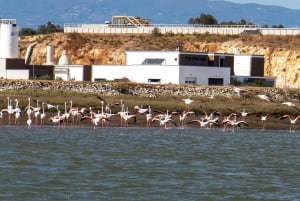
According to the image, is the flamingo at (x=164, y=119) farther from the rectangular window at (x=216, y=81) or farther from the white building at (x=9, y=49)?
the rectangular window at (x=216, y=81)

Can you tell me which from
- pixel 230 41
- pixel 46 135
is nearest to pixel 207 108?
pixel 46 135

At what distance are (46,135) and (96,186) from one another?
20878mm

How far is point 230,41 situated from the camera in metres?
125

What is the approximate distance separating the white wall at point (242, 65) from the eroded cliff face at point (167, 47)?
926cm

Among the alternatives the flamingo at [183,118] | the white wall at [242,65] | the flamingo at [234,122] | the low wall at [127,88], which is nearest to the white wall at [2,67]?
the low wall at [127,88]

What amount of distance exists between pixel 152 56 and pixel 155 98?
59.5 feet

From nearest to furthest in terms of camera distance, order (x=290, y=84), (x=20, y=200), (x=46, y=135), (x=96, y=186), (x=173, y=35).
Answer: (x=20, y=200) → (x=96, y=186) → (x=46, y=135) → (x=290, y=84) → (x=173, y=35)

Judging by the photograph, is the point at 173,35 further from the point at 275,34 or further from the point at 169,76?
the point at 169,76

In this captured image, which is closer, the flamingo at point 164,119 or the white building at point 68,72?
the flamingo at point 164,119

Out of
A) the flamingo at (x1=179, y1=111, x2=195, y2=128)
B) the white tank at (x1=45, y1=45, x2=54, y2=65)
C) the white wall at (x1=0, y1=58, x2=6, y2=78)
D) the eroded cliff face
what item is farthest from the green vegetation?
the flamingo at (x1=179, y1=111, x2=195, y2=128)

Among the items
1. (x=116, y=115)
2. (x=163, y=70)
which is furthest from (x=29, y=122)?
(x=163, y=70)

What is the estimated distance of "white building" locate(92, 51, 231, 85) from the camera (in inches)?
3634

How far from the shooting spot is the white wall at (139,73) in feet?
302

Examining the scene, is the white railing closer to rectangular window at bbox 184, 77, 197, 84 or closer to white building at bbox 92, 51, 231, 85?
white building at bbox 92, 51, 231, 85
